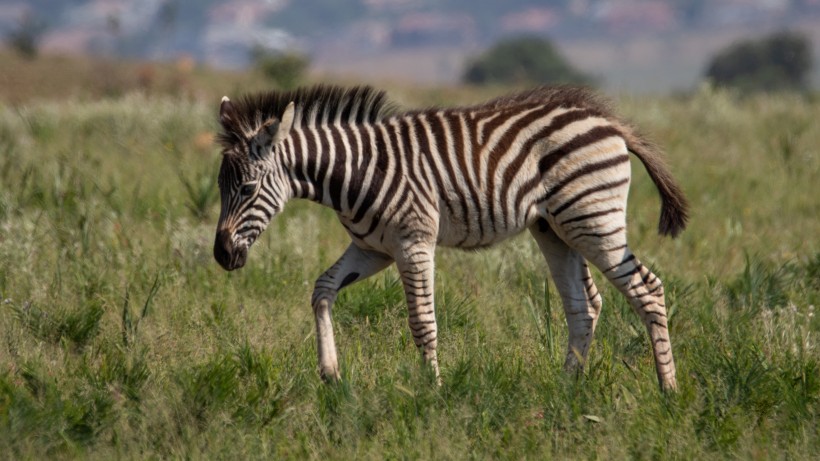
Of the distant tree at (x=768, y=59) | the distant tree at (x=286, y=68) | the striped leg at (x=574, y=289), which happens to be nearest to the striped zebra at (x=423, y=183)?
the striped leg at (x=574, y=289)

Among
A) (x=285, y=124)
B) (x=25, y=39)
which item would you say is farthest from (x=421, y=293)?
(x=25, y=39)

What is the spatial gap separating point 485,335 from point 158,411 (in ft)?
8.13

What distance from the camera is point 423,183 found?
6.15 m

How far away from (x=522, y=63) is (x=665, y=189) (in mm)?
90373

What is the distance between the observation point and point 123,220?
10062 millimetres

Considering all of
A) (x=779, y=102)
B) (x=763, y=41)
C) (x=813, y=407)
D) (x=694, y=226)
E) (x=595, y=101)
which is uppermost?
(x=595, y=101)

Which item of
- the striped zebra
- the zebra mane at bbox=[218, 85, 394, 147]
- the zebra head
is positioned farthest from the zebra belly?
the zebra head

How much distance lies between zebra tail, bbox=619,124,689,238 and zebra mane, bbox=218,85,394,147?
5.44 ft

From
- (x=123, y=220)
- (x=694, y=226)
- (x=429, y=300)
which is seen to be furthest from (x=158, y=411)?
Result: (x=694, y=226)

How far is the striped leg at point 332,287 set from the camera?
20.1 feet

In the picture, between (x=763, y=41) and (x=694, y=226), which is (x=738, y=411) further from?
(x=763, y=41)

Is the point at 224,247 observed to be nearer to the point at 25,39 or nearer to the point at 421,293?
the point at 421,293

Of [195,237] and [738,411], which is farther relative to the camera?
[195,237]

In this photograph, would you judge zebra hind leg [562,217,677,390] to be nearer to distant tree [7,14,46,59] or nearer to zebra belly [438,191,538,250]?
zebra belly [438,191,538,250]
